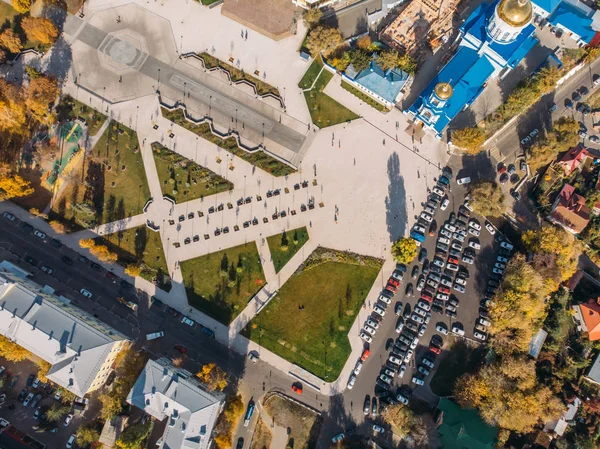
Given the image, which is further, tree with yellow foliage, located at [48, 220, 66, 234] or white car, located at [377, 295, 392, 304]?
tree with yellow foliage, located at [48, 220, 66, 234]

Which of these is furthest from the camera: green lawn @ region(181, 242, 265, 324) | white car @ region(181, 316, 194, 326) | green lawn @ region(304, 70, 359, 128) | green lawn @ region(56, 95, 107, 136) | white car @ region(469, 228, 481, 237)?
green lawn @ region(56, 95, 107, 136)

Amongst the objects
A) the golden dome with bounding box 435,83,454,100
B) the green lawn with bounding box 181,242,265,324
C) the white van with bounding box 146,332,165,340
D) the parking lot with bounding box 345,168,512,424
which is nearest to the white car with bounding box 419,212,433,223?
the parking lot with bounding box 345,168,512,424

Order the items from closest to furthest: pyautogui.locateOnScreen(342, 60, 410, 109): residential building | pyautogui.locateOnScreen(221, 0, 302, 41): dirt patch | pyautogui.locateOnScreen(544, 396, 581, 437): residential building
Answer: pyautogui.locateOnScreen(544, 396, 581, 437): residential building → pyautogui.locateOnScreen(342, 60, 410, 109): residential building → pyautogui.locateOnScreen(221, 0, 302, 41): dirt patch

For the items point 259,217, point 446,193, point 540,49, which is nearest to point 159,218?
point 259,217

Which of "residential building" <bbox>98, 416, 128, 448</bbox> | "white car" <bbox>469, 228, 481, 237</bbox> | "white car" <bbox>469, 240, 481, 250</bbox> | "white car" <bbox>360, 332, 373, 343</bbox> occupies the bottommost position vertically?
"residential building" <bbox>98, 416, 128, 448</bbox>

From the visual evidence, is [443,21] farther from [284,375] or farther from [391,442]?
[391,442]

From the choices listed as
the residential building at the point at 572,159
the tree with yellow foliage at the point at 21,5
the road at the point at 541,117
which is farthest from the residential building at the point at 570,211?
the tree with yellow foliage at the point at 21,5

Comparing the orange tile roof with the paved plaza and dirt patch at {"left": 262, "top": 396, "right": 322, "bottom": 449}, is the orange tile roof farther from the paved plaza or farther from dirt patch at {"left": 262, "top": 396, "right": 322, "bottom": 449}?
dirt patch at {"left": 262, "top": 396, "right": 322, "bottom": 449}
